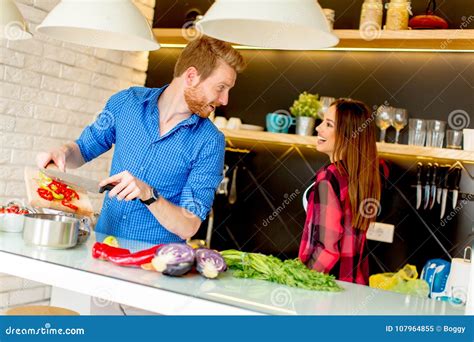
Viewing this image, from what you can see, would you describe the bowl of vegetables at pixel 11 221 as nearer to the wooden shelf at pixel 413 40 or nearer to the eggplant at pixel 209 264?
the eggplant at pixel 209 264

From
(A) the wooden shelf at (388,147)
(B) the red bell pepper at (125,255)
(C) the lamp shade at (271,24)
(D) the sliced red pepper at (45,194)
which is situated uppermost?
(C) the lamp shade at (271,24)

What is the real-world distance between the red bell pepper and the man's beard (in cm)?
83

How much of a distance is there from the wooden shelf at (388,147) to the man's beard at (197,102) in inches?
53.1

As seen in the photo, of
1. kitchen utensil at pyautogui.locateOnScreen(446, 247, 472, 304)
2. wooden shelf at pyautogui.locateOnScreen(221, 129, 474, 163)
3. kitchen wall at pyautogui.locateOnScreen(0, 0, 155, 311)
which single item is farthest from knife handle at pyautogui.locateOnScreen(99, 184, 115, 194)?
wooden shelf at pyautogui.locateOnScreen(221, 129, 474, 163)

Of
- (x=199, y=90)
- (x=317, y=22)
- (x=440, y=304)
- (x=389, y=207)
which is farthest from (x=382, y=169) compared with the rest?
(x=317, y=22)

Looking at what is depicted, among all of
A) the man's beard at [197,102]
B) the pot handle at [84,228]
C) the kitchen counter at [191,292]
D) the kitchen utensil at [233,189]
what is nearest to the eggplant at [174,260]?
the kitchen counter at [191,292]

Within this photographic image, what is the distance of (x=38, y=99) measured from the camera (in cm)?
374

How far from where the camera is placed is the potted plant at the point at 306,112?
3912 mm

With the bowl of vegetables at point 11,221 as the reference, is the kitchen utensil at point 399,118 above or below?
above

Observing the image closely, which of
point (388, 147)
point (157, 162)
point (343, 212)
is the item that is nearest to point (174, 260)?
point (157, 162)

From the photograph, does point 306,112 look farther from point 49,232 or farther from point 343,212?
point 49,232

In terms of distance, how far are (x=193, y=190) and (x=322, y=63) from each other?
1995mm

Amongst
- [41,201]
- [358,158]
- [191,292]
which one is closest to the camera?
[191,292]

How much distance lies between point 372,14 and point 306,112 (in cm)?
69
